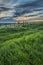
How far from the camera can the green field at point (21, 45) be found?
1.70 metres

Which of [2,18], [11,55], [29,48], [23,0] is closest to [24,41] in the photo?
[29,48]

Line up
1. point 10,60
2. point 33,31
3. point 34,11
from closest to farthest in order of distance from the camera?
point 10,60 → point 33,31 → point 34,11

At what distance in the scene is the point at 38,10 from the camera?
81.7 inches

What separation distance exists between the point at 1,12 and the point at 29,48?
52cm

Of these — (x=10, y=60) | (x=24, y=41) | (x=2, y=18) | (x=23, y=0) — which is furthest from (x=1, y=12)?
(x=10, y=60)

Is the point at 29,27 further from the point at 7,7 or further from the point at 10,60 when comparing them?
the point at 10,60

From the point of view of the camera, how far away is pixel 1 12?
2027 millimetres

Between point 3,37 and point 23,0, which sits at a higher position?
point 23,0

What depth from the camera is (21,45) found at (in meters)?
1.79

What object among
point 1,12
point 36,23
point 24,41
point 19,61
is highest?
point 1,12

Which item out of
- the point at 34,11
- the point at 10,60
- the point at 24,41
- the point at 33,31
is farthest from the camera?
the point at 34,11

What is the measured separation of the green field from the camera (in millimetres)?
1698

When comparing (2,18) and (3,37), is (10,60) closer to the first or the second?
(3,37)

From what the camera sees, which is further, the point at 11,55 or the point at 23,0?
the point at 23,0
